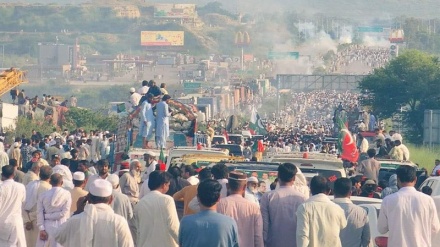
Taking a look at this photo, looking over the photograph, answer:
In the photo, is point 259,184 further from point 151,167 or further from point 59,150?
point 59,150

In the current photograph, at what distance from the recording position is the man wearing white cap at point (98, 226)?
495 inches

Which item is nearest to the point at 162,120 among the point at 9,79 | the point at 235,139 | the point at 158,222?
the point at 158,222

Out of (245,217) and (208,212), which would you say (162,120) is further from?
(208,212)

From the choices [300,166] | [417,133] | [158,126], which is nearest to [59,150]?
[158,126]

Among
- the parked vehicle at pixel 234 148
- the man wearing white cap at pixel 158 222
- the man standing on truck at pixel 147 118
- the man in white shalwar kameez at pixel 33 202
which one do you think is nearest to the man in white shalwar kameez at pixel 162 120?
the man standing on truck at pixel 147 118

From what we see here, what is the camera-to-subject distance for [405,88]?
259ft

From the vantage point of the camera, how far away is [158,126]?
94.3ft

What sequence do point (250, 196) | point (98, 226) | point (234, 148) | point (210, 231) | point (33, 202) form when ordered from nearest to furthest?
point (210, 231) → point (98, 226) → point (250, 196) → point (33, 202) → point (234, 148)

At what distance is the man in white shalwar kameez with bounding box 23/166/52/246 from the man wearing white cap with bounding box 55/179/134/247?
4119mm

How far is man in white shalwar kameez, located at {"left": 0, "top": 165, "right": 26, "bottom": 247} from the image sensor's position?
16.0 m

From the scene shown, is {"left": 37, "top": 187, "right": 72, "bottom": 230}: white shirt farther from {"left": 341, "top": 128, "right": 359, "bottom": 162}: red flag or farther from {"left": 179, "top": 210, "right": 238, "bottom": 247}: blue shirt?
{"left": 341, "top": 128, "right": 359, "bottom": 162}: red flag

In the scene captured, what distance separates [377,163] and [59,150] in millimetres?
6274

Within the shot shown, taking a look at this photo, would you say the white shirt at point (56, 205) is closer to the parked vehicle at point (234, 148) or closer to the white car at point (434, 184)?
the white car at point (434, 184)

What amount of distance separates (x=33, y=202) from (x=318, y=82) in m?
128
